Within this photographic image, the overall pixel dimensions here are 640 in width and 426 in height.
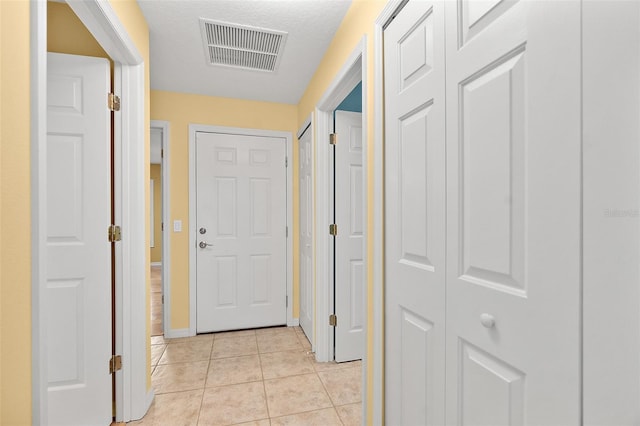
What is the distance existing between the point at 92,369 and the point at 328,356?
1.56 metres

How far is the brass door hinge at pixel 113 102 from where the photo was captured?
67.4 inches

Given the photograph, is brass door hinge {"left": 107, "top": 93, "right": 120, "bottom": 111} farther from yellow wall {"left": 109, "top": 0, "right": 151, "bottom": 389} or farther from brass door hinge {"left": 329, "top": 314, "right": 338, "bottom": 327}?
brass door hinge {"left": 329, "top": 314, "right": 338, "bottom": 327}

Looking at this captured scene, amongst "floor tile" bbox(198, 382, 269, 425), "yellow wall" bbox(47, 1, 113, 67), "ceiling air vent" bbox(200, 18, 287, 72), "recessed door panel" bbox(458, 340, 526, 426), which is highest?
"ceiling air vent" bbox(200, 18, 287, 72)

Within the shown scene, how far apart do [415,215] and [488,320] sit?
46cm

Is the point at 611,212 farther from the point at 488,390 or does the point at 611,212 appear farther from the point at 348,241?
the point at 348,241

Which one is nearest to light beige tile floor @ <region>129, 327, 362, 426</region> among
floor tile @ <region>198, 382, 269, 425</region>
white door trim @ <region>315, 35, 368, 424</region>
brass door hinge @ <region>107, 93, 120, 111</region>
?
floor tile @ <region>198, 382, 269, 425</region>

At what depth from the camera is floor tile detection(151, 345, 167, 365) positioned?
8.34 ft

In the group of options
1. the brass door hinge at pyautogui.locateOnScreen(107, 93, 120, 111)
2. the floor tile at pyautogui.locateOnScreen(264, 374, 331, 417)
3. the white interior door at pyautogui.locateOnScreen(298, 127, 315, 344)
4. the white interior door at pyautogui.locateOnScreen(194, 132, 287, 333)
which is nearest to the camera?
the brass door hinge at pyautogui.locateOnScreen(107, 93, 120, 111)

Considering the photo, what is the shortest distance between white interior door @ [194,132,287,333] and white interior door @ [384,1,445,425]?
2045 millimetres

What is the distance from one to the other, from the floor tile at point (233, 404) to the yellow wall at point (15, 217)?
1.19 metres

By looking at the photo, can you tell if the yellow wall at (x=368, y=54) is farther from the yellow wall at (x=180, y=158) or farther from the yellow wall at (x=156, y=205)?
the yellow wall at (x=156, y=205)

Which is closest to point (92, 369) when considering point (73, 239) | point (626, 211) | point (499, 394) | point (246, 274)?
point (73, 239)

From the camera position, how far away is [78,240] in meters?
1.64

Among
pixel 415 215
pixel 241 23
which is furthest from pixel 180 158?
pixel 415 215
